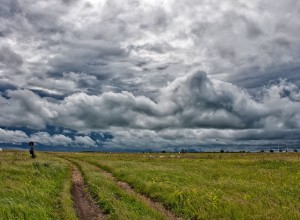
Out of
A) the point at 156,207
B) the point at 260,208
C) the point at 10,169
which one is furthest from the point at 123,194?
the point at 10,169

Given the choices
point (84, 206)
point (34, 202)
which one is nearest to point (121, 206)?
point (84, 206)

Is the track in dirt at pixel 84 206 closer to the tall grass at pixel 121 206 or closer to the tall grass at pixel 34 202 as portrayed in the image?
the tall grass at pixel 121 206

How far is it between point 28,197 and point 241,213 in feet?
37.2

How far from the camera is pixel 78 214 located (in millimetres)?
17016

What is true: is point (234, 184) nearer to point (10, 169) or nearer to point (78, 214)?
point (78, 214)

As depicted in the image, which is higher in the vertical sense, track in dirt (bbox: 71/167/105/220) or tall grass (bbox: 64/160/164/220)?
tall grass (bbox: 64/160/164/220)

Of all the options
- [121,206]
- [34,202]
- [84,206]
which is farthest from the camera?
[84,206]

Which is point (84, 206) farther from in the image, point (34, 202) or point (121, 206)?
point (34, 202)

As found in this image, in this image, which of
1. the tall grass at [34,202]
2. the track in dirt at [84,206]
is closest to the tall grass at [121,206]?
the track in dirt at [84,206]

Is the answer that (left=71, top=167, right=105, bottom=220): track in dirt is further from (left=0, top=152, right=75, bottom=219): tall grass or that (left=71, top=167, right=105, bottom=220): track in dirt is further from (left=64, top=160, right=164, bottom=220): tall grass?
(left=0, top=152, right=75, bottom=219): tall grass

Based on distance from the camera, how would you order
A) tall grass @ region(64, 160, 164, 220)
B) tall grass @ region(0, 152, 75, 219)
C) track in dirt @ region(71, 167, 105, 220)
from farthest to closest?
track in dirt @ region(71, 167, 105, 220) < tall grass @ region(64, 160, 164, 220) < tall grass @ region(0, 152, 75, 219)

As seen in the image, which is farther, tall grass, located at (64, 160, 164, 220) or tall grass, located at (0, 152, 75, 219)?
tall grass, located at (64, 160, 164, 220)

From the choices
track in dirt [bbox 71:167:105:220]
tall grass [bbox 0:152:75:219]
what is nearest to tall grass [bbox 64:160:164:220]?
track in dirt [bbox 71:167:105:220]

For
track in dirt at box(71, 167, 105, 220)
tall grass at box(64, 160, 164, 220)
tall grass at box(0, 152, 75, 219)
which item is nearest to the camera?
tall grass at box(0, 152, 75, 219)
